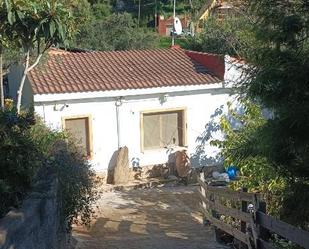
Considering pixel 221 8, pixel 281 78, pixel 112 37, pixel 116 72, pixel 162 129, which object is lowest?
pixel 162 129

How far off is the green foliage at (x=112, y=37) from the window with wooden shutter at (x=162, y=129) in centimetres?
1559

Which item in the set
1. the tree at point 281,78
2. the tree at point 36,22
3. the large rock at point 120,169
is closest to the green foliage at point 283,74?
the tree at point 281,78

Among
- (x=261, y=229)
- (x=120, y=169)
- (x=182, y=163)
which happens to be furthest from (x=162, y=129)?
(x=261, y=229)

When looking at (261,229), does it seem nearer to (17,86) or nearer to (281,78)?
(281,78)

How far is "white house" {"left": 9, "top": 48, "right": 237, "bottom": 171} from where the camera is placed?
15703mm

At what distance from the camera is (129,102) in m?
16.5

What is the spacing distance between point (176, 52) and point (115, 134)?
4674 mm

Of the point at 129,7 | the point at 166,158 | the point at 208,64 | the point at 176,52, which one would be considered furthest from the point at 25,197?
the point at 129,7

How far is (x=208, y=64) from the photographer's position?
18.0m

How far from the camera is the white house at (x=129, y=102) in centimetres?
1570

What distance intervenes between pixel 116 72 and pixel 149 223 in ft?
20.5

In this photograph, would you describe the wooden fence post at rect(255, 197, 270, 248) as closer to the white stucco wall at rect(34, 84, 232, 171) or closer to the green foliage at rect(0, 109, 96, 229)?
the green foliage at rect(0, 109, 96, 229)

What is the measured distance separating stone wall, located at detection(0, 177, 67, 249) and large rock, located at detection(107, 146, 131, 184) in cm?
968

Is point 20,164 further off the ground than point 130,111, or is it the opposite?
point 130,111
